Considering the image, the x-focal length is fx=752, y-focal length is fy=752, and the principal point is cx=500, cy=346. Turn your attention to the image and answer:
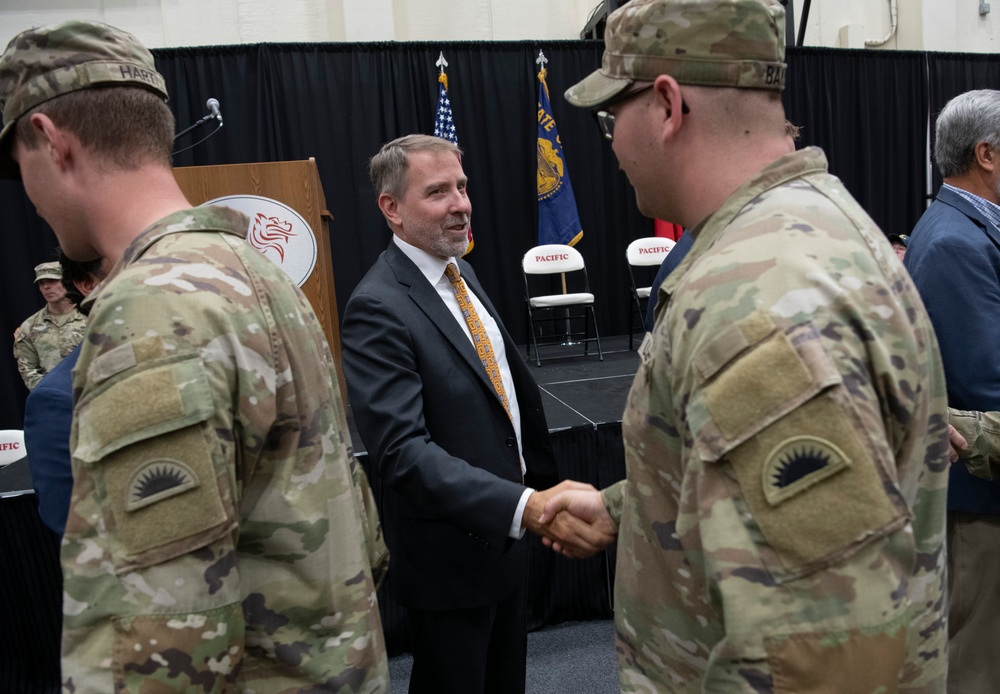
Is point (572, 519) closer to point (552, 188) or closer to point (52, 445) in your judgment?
point (52, 445)

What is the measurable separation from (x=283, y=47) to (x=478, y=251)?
2419 mm

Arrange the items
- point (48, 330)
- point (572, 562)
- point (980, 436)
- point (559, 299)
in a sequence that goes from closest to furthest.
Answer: point (980, 436)
point (572, 562)
point (48, 330)
point (559, 299)

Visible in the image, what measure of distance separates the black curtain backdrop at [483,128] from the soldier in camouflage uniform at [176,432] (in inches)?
229

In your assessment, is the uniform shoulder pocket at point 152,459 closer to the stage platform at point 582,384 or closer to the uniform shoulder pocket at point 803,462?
the uniform shoulder pocket at point 803,462

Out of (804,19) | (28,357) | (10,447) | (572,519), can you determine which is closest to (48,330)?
(28,357)

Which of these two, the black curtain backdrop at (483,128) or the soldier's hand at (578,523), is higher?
the black curtain backdrop at (483,128)

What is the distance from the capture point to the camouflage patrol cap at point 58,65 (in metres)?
0.92

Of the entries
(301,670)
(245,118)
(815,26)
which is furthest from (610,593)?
(815,26)

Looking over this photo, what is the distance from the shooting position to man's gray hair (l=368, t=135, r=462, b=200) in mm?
2021

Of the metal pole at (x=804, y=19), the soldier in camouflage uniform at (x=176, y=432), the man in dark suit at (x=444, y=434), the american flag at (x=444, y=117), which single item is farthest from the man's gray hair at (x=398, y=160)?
the metal pole at (x=804, y=19)

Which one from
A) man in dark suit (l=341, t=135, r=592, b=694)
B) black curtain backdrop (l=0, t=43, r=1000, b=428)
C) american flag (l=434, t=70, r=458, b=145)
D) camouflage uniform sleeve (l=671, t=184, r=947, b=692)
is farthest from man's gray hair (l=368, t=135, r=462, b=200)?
black curtain backdrop (l=0, t=43, r=1000, b=428)

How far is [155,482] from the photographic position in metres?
0.78

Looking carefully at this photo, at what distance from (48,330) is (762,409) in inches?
212

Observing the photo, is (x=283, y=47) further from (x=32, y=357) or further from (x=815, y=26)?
(x=815, y=26)
